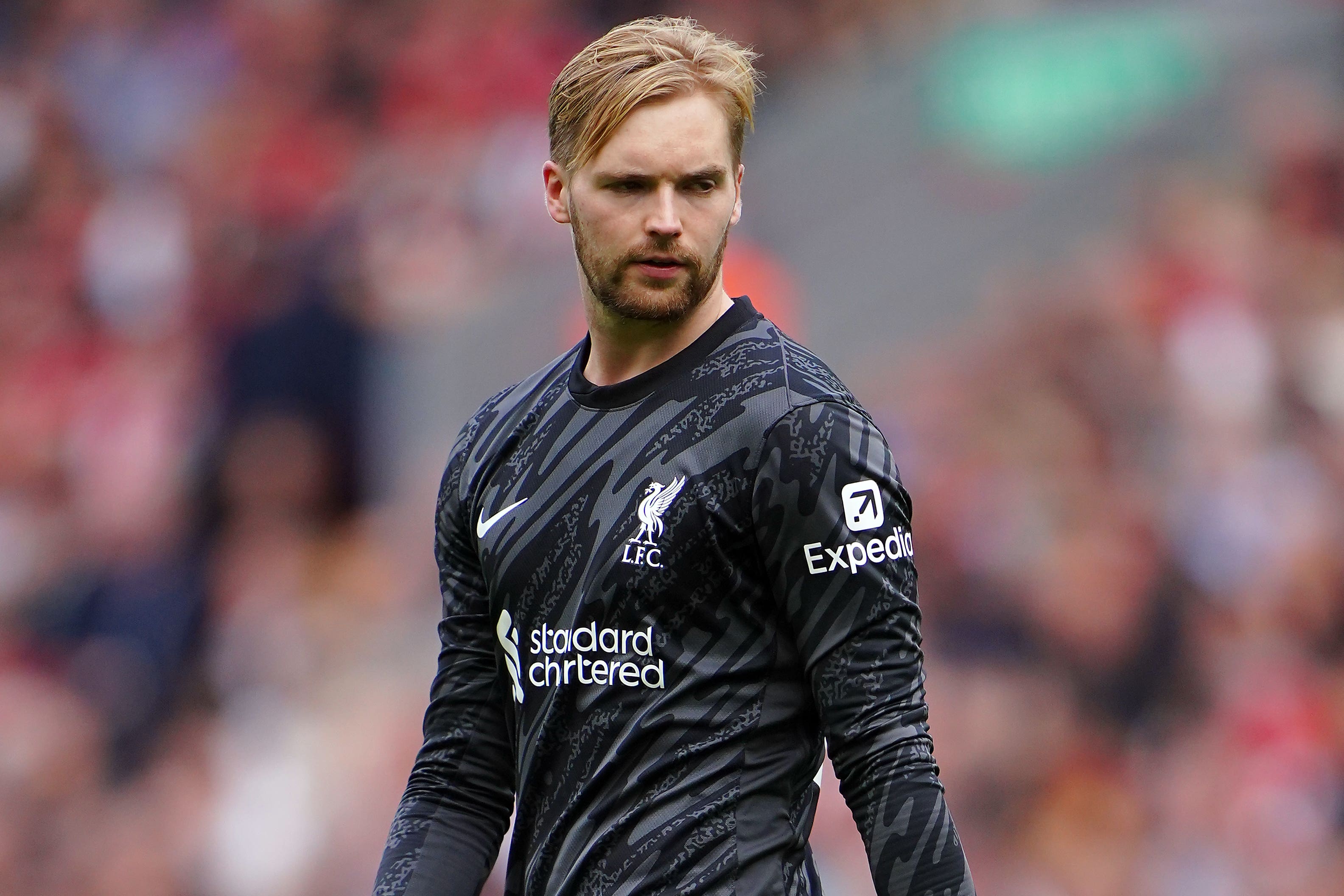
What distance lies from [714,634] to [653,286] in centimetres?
50

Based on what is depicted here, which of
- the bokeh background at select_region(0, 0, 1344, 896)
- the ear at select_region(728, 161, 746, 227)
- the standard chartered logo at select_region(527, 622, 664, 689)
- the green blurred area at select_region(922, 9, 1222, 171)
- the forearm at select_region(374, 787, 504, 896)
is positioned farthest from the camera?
the green blurred area at select_region(922, 9, 1222, 171)

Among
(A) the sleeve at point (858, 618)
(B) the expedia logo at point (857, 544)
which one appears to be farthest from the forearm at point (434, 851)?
(B) the expedia logo at point (857, 544)

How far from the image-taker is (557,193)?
2.68m

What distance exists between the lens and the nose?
2.46 meters

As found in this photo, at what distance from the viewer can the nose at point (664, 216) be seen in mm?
2461

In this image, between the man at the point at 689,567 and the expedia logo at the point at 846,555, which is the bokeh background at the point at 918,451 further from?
the expedia logo at the point at 846,555

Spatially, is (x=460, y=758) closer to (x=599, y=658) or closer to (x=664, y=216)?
(x=599, y=658)

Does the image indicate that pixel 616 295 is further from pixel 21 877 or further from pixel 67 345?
pixel 67 345

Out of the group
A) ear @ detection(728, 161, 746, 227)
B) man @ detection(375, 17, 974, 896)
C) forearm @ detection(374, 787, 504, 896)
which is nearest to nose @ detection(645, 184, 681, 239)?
man @ detection(375, 17, 974, 896)

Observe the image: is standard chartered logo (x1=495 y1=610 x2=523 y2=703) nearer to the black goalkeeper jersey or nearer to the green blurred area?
the black goalkeeper jersey

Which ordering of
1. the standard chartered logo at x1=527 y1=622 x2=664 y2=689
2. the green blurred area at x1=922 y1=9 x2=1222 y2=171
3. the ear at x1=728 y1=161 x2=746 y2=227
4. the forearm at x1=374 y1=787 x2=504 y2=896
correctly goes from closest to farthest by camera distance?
the standard chartered logo at x1=527 y1=622 x2=664 y2=689 → the ear at x1=728 y1=161 x2=746 y2=227 → the forearm at x1=374 y1=787 x2=504 y2=896 → the green blurred area at x1=922 y1=9 x2=1222 y2=171

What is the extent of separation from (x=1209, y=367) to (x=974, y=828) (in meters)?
2.10

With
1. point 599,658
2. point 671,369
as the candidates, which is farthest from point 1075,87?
point 599,658

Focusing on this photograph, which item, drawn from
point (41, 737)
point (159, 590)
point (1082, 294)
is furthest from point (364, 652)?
point (1082, 294)
